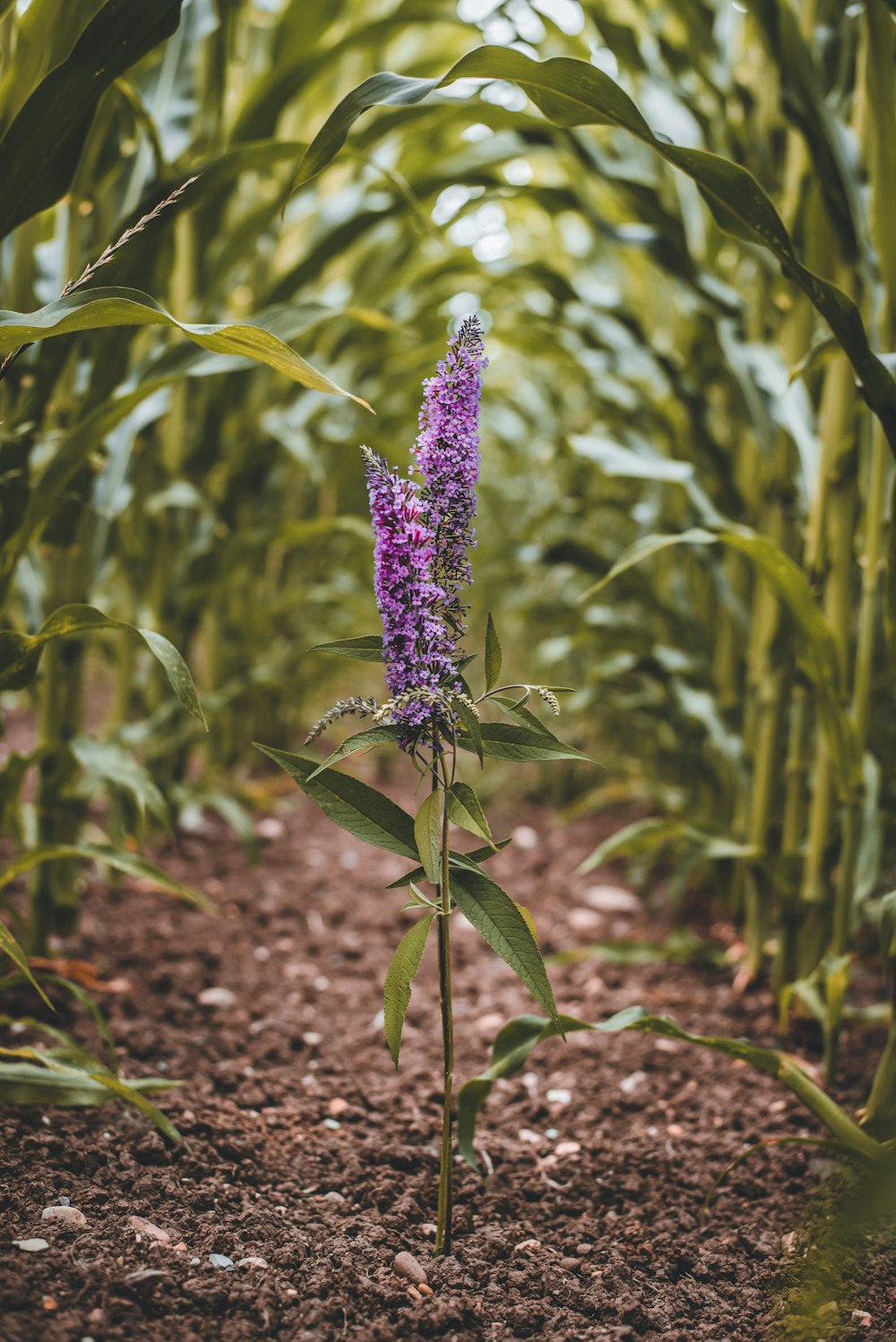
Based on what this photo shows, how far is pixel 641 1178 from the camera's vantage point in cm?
107

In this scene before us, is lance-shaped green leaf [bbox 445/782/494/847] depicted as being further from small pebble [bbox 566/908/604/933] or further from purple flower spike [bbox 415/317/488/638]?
small pebble [bbox 566/908/604/933]

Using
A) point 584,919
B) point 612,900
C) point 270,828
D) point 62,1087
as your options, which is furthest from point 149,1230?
point 270,828

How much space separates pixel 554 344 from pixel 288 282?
0.58 metres

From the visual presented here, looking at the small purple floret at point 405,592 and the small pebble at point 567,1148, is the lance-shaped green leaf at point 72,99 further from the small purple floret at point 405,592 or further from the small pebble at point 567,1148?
the small pebble at point 567,1148

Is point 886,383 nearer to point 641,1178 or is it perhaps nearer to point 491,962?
point 641,1178

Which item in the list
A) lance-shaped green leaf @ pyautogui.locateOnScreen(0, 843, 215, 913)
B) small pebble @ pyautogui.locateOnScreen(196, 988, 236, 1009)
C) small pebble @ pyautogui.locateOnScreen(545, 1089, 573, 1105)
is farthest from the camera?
small pebble @ pyautogui.locateOnScreen(196, 988, 236, 1009)

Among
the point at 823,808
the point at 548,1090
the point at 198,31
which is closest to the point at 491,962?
the point at 548,1090

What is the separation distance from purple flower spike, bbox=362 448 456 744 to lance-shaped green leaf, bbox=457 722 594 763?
0.04m

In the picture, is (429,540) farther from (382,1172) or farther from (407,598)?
(382,1172)

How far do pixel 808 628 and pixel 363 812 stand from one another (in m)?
0.61

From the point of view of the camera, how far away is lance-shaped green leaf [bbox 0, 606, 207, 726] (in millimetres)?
855

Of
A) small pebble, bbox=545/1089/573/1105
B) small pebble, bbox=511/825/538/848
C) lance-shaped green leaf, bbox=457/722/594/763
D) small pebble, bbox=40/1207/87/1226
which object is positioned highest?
lance-shaped green leaf, bbox=457/722/594/763

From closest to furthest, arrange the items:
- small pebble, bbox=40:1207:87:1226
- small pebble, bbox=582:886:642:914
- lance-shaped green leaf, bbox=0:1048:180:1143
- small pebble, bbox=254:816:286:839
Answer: small pebble, bbox=40:1207:87:1226 → lance-shaped green leaf, bbox=0:1048:180:1143 → small pebble, bbox=582:886:642:914 → small pebble, bbox=254:816:286:839

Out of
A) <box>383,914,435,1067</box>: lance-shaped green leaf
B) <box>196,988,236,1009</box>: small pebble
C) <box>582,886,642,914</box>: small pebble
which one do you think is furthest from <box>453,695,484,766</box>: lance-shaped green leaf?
<box>582,886,642,914</box>: small pebble
